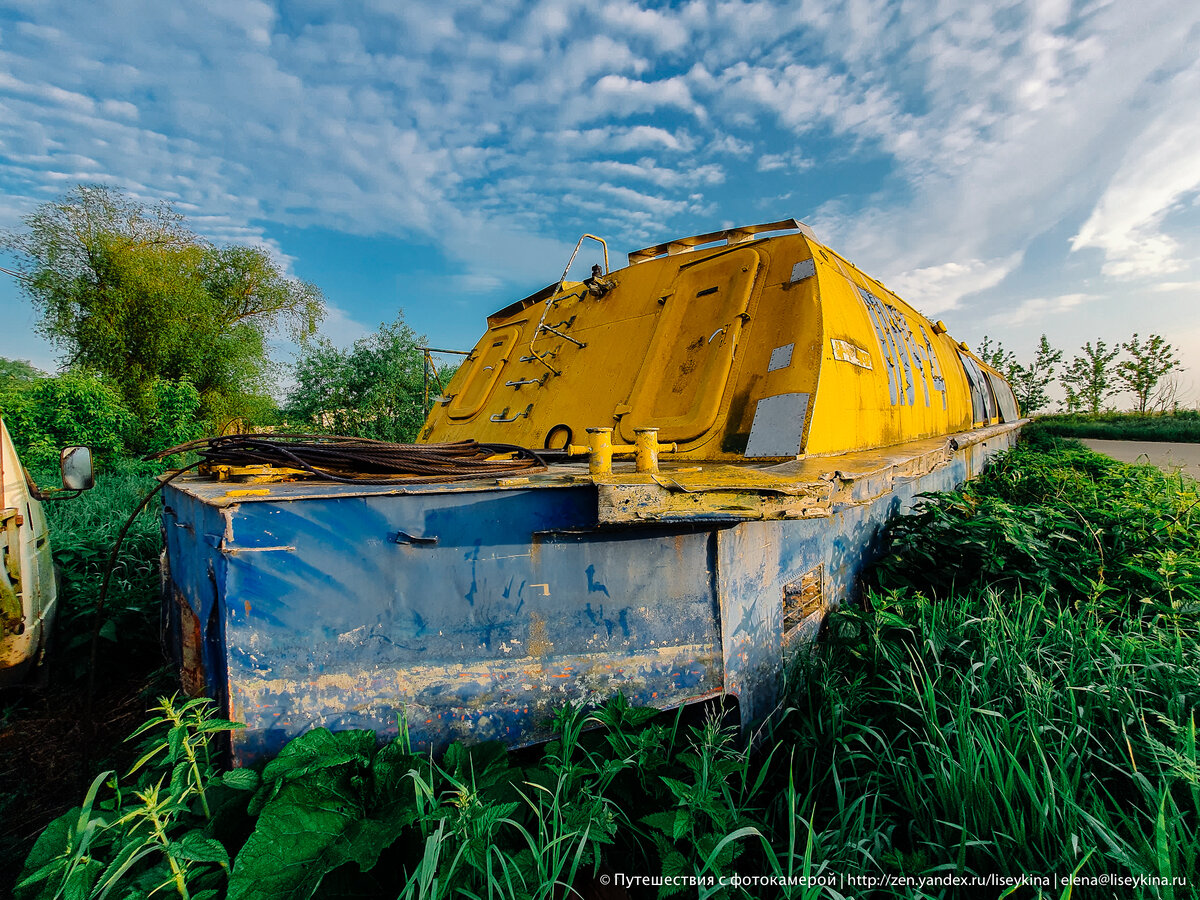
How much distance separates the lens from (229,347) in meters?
15.5

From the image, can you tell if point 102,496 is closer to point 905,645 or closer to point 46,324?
point 905,645

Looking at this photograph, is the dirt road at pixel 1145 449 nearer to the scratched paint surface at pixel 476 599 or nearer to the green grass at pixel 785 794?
the green grass at pixel 785 794

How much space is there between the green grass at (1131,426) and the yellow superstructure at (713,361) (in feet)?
54.6

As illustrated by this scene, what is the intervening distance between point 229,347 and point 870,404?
1741 centimetres

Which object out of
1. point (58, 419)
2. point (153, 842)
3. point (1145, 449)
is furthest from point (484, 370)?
point (1145, 449)

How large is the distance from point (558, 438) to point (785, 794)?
77.5 inches

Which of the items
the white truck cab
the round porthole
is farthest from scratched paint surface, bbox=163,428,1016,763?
the white truck cab

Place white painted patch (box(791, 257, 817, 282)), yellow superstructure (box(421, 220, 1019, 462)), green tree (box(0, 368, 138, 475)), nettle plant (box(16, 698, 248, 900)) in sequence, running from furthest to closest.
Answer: green tree (box(0, 368, 138, 475)) → white painted patch (box(791, 257, 817, 282)) → yellow superstructure (box(421, 220, 1019, 462)) → nettle plant (box(16, 698, 248, 900))

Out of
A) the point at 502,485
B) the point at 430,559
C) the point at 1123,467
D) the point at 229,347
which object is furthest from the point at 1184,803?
the point at 229,347

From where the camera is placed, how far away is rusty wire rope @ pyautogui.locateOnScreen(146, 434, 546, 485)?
189 centimetres

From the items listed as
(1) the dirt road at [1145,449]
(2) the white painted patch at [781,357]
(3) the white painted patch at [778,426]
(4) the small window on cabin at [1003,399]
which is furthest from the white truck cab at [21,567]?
(1) the dirt road at [1145,449]

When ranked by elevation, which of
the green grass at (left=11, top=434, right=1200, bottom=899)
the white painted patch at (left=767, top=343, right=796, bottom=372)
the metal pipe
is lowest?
the green grass at (left=11, top=434, right=1200, bottom=899)

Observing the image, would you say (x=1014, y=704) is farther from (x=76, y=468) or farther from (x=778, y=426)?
(x=76, y=468)

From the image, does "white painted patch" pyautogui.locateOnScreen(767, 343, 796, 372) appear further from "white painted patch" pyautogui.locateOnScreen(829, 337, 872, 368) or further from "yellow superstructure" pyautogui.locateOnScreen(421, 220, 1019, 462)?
"white painted patch" pyautogui.locateOnScreen(829, 337, 872, 368)
